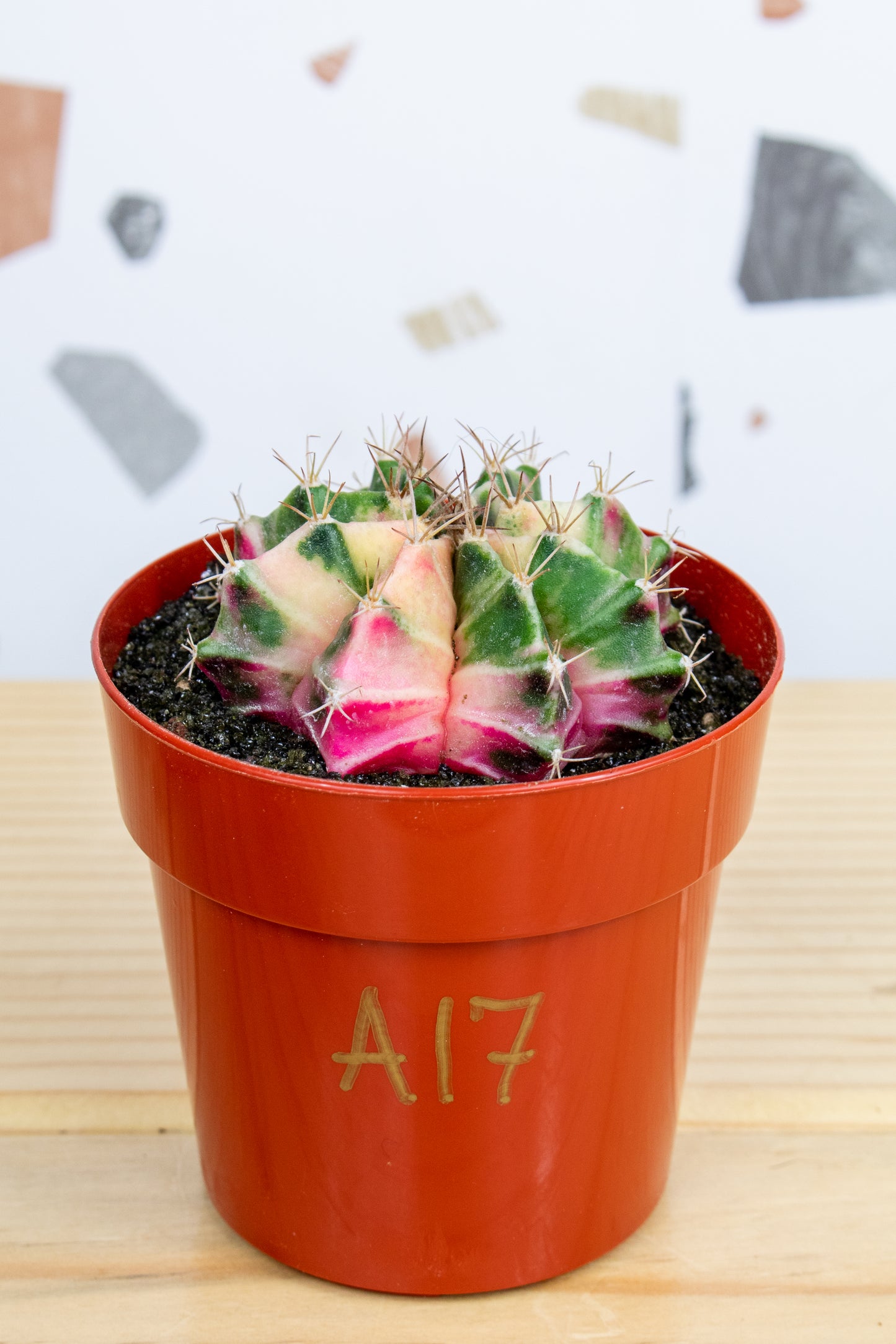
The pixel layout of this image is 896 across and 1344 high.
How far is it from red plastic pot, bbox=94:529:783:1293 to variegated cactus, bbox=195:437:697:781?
41 millimetres

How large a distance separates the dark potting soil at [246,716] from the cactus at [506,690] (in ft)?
0.05

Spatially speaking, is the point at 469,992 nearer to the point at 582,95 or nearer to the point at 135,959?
the point at 135,959

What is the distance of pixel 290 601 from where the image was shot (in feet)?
1.87

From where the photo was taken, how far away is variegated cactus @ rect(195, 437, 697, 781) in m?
0.53

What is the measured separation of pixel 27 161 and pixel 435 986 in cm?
116

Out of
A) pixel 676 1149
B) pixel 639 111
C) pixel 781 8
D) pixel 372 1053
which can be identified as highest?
pixel 781 8

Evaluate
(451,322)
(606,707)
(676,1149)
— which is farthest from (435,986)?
(451,322)

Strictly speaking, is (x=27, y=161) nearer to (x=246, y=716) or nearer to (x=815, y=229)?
(x=815, y=229)

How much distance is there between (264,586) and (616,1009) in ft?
0.77

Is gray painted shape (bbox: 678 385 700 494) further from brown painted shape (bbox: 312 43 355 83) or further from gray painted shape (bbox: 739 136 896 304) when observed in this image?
brown painted shape (bbox: 312 43 355 83)

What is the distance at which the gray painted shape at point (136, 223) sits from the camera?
4.65 ft

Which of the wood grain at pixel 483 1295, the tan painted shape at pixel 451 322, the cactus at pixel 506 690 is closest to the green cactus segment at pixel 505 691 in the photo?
the cactus at pixel 506 690

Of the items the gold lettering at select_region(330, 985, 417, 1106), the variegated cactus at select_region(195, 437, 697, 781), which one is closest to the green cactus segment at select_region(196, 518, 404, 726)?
the variegated cactus at select_region(195, 437, 697, 781)

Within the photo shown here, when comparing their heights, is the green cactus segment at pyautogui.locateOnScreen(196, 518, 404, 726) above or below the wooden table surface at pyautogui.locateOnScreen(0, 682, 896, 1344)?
above
